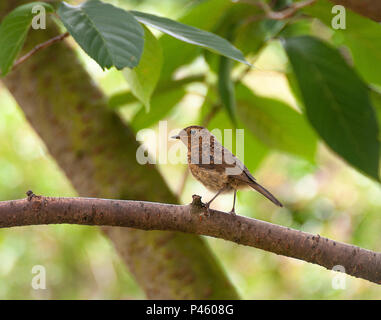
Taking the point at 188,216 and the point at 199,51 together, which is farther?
the point at 199,51

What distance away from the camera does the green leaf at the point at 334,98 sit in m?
1.51

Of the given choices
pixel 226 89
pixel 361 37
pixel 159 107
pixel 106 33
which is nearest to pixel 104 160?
pixel 159 107

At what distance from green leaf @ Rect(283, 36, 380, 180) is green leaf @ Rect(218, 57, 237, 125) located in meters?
0.21

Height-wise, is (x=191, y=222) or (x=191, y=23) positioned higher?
(x=191, y=23)

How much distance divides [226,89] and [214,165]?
0.35m

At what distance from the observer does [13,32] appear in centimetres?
114

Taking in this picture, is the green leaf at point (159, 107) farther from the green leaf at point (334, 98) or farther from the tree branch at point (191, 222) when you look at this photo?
the tree branch at point (191, 222)

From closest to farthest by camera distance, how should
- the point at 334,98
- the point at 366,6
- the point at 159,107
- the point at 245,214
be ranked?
the point at 366,6 → the point at 334,98 → the point at 159,107 → the point at 245,214

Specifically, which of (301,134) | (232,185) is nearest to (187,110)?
(301,134)

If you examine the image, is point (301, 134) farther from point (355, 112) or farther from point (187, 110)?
point (187, 110)

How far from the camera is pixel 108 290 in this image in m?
3.98

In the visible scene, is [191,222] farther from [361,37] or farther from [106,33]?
[361,37]

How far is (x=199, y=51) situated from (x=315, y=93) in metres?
0.41

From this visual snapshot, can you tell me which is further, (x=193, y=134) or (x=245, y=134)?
(x=245, y=134)
